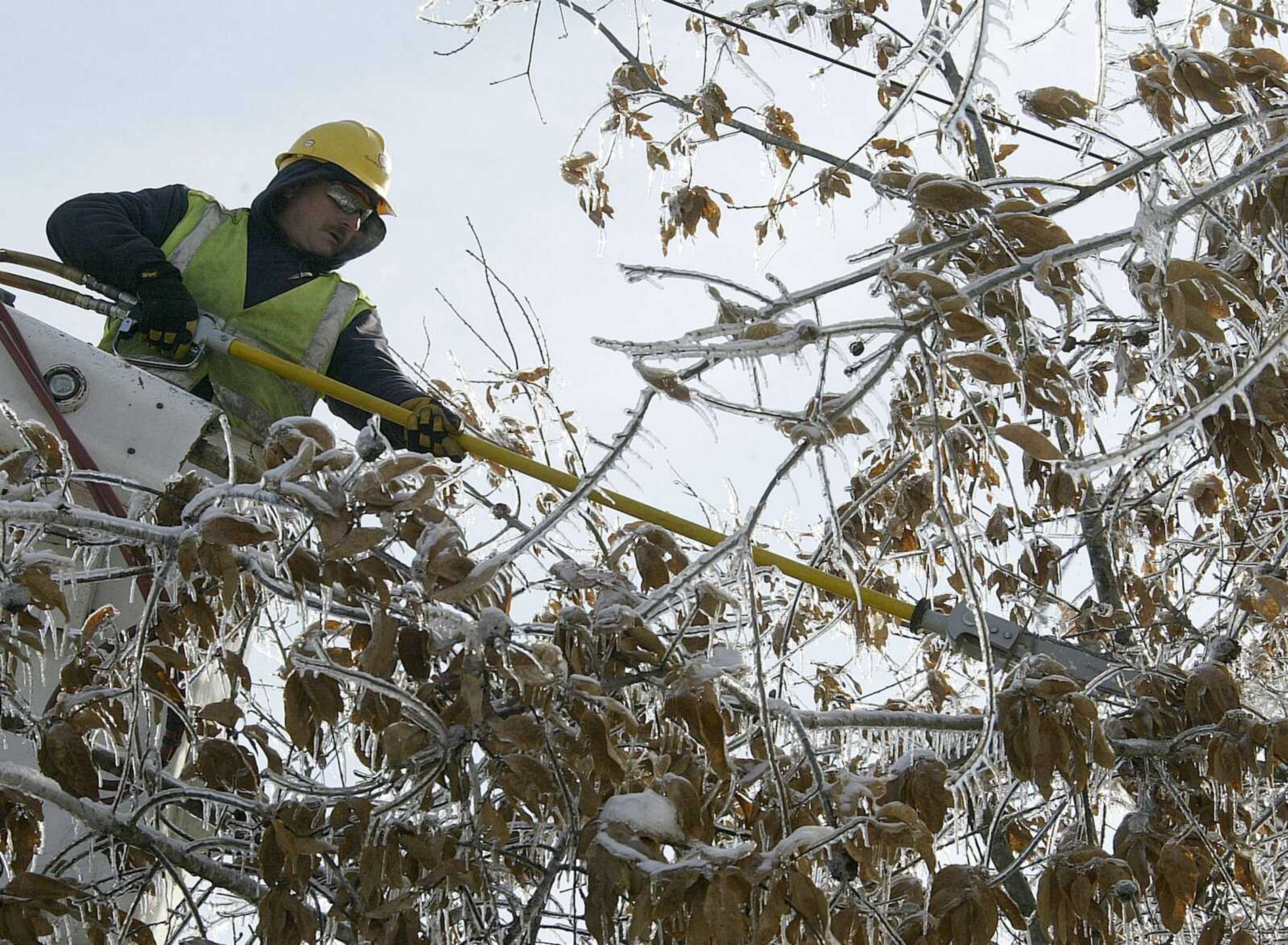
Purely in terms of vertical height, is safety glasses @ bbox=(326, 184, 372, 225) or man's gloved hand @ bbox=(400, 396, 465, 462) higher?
safety glasses @ bbox=(326, 184, 372, 225)

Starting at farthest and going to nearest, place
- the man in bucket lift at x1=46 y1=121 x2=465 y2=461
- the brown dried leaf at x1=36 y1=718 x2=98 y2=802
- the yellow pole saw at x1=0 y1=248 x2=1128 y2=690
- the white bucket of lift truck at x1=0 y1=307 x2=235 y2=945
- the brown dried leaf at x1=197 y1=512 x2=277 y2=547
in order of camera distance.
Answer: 1. the man in bucket lift at x1=46 y1=121 x2=465 y2=461
2. the white bucket of lift truck at x1=0 y1=307 x2=235 y2=945
3. the yellow pole saw at x1=0 y1=248 x2=1128 y2=690
4. the brown dried leaf at x1=36 y1=718 x2=98 y2=802
5. the brown dried leaf at x1=197 y1=512 x2=277 y2=547

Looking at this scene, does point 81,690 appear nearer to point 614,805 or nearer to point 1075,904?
point 614,805

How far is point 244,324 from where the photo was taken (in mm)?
4461

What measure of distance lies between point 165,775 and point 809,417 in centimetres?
145

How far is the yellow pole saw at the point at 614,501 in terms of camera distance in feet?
10.3

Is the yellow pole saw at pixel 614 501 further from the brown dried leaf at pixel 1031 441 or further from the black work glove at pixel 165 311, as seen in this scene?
the brown dried leaf at pixel 1031 441

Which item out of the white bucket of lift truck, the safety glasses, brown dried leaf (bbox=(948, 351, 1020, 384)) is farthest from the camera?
Answer: the safety glasses

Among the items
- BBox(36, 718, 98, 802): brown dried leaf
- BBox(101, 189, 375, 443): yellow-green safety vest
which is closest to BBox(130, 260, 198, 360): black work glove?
BBox(101, 189, 375, 443): yellow-green safety vest

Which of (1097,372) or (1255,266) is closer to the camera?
(1255,266)

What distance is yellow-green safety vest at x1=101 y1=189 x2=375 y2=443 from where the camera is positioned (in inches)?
174

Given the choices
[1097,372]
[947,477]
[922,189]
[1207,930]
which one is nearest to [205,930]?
[922,189]

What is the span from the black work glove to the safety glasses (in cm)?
84

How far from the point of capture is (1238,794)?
2719 millimetres

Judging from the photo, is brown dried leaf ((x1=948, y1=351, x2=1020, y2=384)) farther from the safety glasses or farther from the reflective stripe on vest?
the safety glasses
